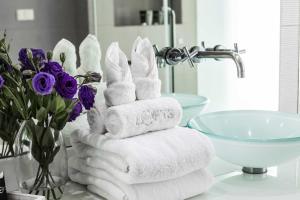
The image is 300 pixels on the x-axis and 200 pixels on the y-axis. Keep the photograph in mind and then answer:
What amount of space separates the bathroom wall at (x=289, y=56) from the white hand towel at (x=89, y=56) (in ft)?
3.77

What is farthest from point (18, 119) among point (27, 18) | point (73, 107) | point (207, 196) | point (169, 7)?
point (169, 7)

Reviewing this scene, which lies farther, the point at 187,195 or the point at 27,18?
the point at 27,18

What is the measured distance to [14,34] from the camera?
4.24ft

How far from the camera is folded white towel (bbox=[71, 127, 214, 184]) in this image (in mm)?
1055

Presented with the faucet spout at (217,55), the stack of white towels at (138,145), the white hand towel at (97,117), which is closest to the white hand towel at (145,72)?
the stack of white towels at (138,145)

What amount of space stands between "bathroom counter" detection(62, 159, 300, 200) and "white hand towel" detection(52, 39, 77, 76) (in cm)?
34

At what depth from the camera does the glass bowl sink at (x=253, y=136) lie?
1268 millimetres

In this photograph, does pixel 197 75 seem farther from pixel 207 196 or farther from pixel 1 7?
pixel 1 7

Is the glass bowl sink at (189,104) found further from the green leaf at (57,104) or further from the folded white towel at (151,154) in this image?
the green leaf at (57,104)

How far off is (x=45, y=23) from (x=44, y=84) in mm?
373

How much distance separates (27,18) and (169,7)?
0.57m

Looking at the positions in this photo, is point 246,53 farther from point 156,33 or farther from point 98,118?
point 98,118

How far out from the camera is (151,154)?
1.08 m

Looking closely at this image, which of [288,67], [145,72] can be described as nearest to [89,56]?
[145,72]
